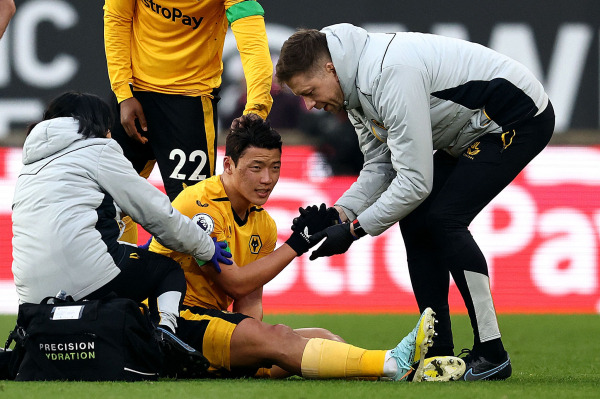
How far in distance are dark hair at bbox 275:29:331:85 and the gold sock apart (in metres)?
1.22

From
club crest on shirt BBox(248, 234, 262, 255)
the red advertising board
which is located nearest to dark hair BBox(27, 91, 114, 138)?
club crest on shirt BBox(248, 234, 262, 255)

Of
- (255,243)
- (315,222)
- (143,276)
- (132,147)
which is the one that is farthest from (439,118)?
(132,147)

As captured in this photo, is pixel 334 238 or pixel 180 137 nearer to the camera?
pixel 334 238

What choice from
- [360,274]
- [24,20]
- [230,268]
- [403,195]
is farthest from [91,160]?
[24,20]

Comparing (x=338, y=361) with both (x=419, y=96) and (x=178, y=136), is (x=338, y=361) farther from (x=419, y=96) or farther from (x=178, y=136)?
(x=178, y=136)

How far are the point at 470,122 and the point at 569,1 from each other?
789cm

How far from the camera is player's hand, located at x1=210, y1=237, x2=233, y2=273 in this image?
4836 mm

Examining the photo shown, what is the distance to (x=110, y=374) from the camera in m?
4.29

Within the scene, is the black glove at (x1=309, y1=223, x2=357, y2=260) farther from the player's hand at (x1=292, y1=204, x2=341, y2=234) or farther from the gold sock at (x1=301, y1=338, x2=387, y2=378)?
the gold sock at (x1=301, y1=338, x2=387, y2=378)

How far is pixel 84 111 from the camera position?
4668 millimetres

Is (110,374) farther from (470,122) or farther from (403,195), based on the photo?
(470,122)

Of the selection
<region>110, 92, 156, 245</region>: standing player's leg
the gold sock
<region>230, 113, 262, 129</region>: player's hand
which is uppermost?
<region>230, 113, 262, 129</region>: player's hand

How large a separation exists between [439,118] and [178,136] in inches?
68.1

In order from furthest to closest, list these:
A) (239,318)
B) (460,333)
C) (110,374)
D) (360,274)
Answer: (360,274)
(460,333)
(239,318)
(110,374)
